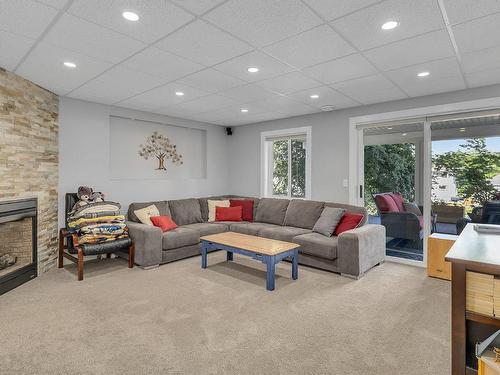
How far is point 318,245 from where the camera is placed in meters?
4.08

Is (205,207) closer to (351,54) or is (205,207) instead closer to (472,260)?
(351,54)

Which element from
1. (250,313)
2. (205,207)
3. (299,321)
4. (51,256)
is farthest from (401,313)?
(51,256)

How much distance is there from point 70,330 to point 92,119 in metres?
3.22

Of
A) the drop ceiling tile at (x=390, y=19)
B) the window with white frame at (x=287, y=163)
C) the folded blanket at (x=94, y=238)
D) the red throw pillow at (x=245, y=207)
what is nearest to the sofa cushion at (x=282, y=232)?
the window with white frame at (x=287, y=163)

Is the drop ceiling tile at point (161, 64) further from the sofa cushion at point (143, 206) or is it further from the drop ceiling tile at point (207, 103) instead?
the sofa cushion at point (143, 206)

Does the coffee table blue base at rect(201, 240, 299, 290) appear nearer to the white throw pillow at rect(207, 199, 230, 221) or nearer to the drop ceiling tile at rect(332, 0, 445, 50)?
the white throw pillow at rect(207, 199, 230, 221)

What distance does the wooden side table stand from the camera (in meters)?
3.76

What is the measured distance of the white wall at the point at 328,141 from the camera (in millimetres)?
4098

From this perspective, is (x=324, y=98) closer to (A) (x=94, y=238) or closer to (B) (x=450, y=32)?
(B) (x=450, y=32)

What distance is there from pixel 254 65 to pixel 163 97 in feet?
5.94

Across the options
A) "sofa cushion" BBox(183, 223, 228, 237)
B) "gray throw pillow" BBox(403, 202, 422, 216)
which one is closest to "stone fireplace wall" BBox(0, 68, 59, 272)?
"sofa cushion" BBox(183, 223, 228, 237)

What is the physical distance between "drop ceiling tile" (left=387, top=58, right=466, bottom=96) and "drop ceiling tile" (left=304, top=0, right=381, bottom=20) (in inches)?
56.4

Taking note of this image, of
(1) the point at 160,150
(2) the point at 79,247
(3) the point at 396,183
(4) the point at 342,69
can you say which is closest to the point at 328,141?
(3) the point at 396,183

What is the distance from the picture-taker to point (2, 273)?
328 centimetres
